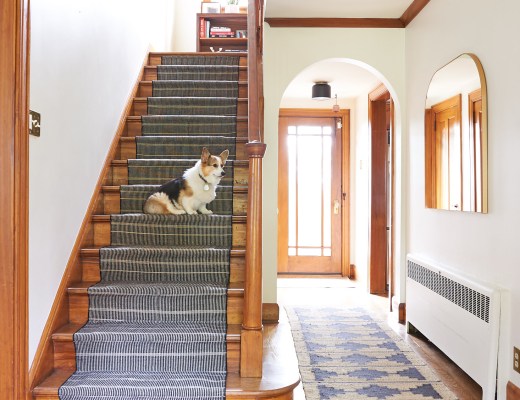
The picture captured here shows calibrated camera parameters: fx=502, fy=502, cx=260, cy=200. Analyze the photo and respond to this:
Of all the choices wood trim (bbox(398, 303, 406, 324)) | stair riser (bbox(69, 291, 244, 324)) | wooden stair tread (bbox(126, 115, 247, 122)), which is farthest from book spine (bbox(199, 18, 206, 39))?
stair riser (bbox(69, 291, 244, 324))

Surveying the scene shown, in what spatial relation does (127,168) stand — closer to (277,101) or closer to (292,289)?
(277,101)

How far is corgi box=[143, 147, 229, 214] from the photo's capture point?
2951 millimetres

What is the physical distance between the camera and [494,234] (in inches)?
98.4

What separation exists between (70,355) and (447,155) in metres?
2.39

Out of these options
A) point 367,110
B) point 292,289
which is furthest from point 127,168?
point 367,110

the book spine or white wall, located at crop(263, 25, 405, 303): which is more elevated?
the book spine

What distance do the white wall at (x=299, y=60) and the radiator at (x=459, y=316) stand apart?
59cm

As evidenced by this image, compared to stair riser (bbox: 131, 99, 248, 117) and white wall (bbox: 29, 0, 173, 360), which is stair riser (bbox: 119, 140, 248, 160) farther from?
stair riser (bbox: 131, 99, 248, 117)

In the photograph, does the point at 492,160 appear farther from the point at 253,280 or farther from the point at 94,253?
the point at 94,253

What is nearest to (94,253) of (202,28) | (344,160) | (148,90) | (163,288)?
(163,288)

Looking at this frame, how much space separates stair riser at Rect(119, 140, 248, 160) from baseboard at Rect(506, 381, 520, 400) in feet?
6.98

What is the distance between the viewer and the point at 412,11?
3.63 metres

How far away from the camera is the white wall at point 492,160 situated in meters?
2.31

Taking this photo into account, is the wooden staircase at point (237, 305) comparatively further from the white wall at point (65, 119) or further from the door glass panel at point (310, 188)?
the door glass panel at point (310, 188)
